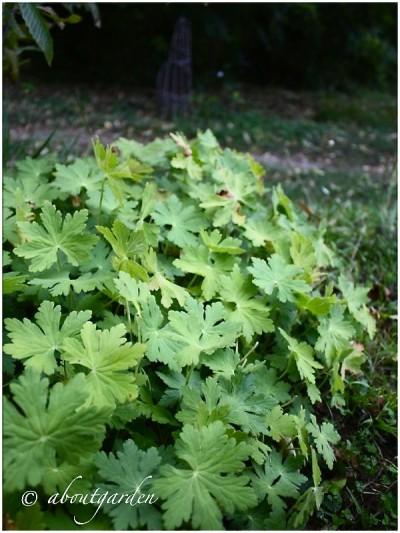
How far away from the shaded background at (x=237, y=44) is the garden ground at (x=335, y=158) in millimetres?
441

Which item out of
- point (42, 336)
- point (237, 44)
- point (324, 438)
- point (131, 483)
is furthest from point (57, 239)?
point (237, 44)

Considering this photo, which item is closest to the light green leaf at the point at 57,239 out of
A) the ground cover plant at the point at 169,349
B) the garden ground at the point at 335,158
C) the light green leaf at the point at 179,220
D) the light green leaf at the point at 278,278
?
the ground cover plant at the point at 169,349

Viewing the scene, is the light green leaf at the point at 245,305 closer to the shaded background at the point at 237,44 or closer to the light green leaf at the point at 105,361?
the light green leaf at the point at 105,361

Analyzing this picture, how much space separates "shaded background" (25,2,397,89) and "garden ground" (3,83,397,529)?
0.44 meters

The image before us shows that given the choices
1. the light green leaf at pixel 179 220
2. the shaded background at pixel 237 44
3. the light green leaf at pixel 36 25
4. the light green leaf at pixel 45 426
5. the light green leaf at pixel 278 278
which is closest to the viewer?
the light green leaf at pixel 45 426

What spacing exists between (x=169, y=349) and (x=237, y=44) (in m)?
7.47

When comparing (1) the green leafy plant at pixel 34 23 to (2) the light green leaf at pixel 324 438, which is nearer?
(2) the light green leaf at pixel 324 438

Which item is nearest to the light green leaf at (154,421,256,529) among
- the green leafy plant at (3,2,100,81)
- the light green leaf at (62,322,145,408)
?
the light green leaf at (62,322,145,408)

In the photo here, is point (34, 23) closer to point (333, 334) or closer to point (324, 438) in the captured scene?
point (333, 334)

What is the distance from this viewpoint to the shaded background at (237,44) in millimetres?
7418

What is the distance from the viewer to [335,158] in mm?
5746

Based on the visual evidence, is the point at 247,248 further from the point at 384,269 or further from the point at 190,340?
the point at 384,269

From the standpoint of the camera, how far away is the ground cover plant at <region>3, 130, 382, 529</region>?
41.2 inches

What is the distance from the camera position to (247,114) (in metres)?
6.80
